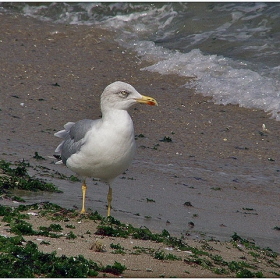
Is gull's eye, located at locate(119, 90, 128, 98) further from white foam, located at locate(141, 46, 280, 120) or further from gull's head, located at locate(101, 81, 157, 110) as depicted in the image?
white foam, located at locate(141, 46, 280, 120)

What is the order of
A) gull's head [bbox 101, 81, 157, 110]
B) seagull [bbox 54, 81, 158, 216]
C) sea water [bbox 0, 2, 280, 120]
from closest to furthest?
1. seagull [bbox 54, 81, 158, 216]
2. gull's head [bbox 101, 81, 157, 110]
3. sea water [bbox 0, 2, 280, 120]

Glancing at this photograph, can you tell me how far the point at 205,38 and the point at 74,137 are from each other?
8.53 meters

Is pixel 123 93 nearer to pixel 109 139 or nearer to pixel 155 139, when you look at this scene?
pixel 109 139

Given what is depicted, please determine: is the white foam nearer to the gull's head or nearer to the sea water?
the sea water

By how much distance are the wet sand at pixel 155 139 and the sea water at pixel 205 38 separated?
16.4 inches

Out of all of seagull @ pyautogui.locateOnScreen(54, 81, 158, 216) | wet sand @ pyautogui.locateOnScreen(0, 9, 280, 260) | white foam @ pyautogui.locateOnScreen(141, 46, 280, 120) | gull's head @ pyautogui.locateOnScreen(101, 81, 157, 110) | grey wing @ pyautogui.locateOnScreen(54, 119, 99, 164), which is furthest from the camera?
white foam @ pyautogui.locateOnScreen(141, 46, 280, 120)

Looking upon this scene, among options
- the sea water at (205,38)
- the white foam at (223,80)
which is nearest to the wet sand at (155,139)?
the white foam at (223,80)

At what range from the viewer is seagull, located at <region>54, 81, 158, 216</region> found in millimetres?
5617

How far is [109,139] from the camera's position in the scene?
5.59m

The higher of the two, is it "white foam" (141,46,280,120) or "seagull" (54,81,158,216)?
"white foam" (141,46,280,120)

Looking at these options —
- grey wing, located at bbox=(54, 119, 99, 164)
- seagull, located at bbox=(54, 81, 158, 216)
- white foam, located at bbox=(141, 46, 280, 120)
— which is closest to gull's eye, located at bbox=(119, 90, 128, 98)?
seagull, located at bbox=(54, 81, 158, 216)

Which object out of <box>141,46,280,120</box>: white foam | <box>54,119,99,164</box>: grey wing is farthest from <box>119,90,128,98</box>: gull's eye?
<box>141,46,280,120</box>: white foam

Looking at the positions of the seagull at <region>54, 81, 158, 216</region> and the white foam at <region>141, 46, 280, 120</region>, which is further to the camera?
the white foam at <region>141, 46, 280, 120</region>

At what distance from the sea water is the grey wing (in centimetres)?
487
